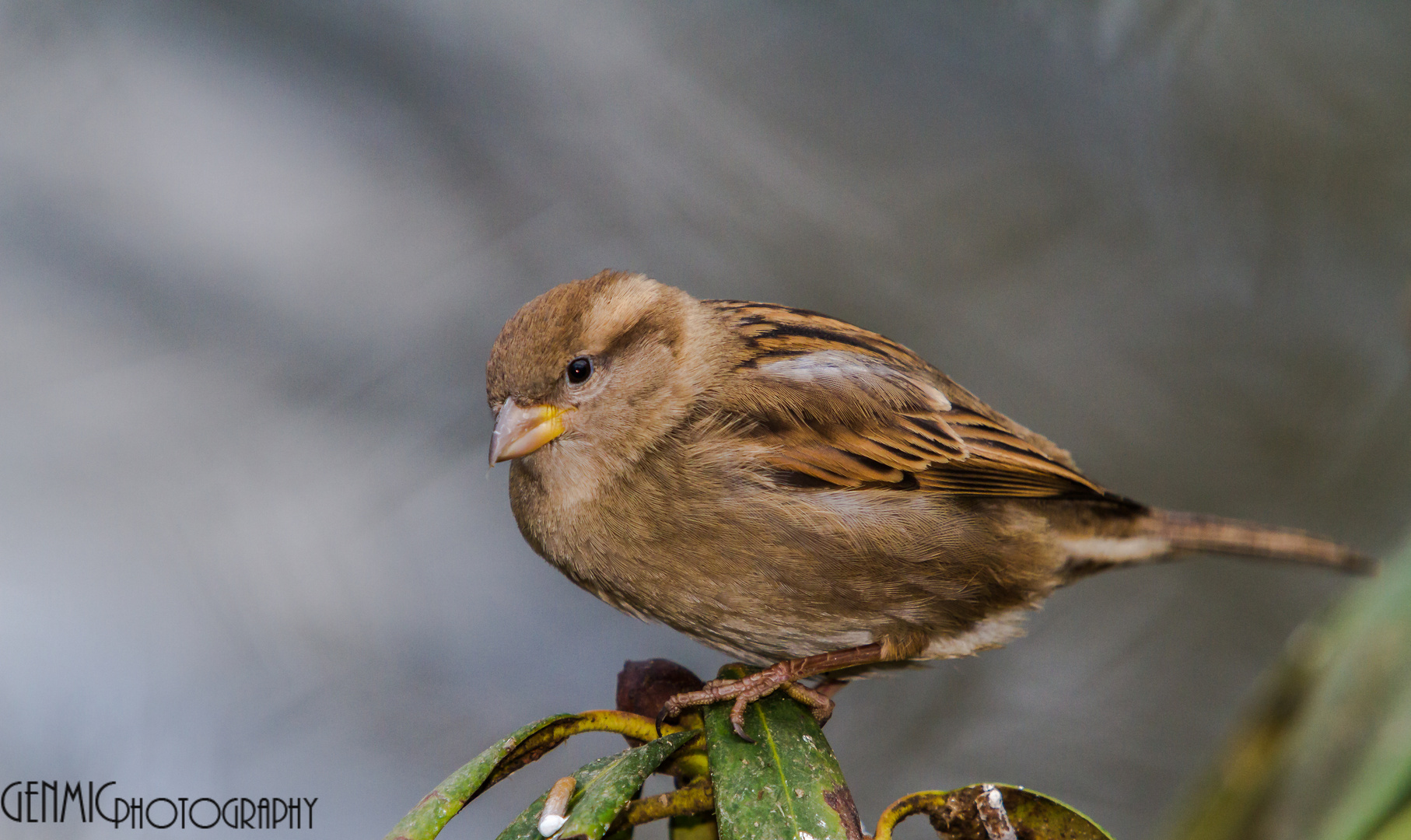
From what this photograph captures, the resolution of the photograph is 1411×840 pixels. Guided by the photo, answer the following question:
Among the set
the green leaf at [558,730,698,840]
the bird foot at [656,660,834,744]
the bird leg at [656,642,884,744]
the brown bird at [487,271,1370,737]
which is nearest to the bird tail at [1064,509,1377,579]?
the brown bird at [487,271,1370,737]

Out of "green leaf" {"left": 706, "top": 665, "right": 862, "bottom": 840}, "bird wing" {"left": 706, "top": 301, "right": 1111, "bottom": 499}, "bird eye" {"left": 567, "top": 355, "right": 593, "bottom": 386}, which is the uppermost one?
"bird eye" {"left": 567, "top": 355, "right": 593, "bottom": 386}

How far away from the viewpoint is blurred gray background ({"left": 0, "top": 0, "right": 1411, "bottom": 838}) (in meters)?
3.28

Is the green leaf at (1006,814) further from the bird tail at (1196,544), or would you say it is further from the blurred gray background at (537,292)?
the blurred gray background at (537,292)

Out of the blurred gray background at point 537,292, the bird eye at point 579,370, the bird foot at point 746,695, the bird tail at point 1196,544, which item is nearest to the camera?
the bird foot at point 746,695

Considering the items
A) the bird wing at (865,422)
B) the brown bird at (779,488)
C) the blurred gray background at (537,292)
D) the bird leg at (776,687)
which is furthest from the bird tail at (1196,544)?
the blurred gray background at (537,292)

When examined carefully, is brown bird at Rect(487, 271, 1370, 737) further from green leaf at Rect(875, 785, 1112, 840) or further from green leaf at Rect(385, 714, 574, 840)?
green leaf at Rect(385, 714, 574, 840)

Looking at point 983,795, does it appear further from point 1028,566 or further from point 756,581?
point 1028,566

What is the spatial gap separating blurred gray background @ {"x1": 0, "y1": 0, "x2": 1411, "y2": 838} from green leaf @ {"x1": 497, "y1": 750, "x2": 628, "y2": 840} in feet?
6.55

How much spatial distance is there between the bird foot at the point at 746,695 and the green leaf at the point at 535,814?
5.3 inches

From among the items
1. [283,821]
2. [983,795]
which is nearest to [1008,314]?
[983,795]

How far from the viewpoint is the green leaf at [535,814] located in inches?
64.5

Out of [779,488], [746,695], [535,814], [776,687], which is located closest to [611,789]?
[535,814]

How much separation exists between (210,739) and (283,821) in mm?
360

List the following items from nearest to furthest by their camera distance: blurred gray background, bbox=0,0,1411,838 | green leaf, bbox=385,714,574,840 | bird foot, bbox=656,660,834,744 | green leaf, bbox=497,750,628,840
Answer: green leaf, bbox=385,714,574,840 → green leaf, bbox=497,750,628,840 → bird foot, bbox=656,660,834,744 → blurred gray background, bbox=0,0,1411,838
